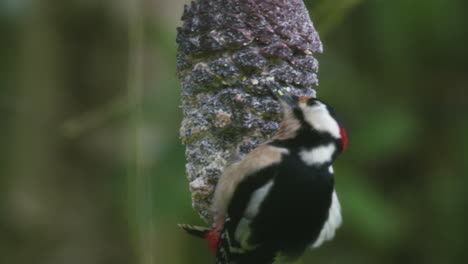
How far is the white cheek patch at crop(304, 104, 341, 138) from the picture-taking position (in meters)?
1.85

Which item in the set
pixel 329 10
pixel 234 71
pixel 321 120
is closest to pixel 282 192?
pixel 321 120

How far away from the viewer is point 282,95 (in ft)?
5.91

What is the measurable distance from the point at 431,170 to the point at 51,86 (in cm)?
223

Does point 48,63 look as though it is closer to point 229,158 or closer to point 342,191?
point 342,191

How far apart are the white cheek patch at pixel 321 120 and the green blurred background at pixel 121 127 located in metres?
1.52

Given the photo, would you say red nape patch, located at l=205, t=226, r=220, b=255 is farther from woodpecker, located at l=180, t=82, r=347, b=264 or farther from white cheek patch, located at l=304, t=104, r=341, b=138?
white cheek patch, located at l=304, t=104, r=341, b=138

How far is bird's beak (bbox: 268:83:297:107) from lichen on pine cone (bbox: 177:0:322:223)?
0.02 meters

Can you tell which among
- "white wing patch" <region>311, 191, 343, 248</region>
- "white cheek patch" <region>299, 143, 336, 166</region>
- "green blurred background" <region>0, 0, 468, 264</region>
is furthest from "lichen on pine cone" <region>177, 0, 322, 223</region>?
"green blurred background" <region>0, 0, 468, 264</region>

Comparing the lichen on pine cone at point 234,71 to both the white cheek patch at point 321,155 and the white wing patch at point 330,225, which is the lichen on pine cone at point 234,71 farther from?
the white wing patch at point 330,225

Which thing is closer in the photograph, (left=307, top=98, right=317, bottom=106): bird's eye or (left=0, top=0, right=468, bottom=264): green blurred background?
(left=307, top=98, right=317, bottom=106): bird's eye

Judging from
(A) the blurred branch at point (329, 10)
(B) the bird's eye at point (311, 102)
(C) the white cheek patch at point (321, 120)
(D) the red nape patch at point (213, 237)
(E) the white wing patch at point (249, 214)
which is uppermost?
(A) the blurred branch at point (329, 10)

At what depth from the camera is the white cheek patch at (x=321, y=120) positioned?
1854 millimetres

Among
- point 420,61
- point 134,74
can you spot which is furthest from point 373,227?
point 134,74

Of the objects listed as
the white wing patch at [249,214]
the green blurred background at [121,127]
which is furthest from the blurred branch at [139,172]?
the green blurred background at [121,127]
